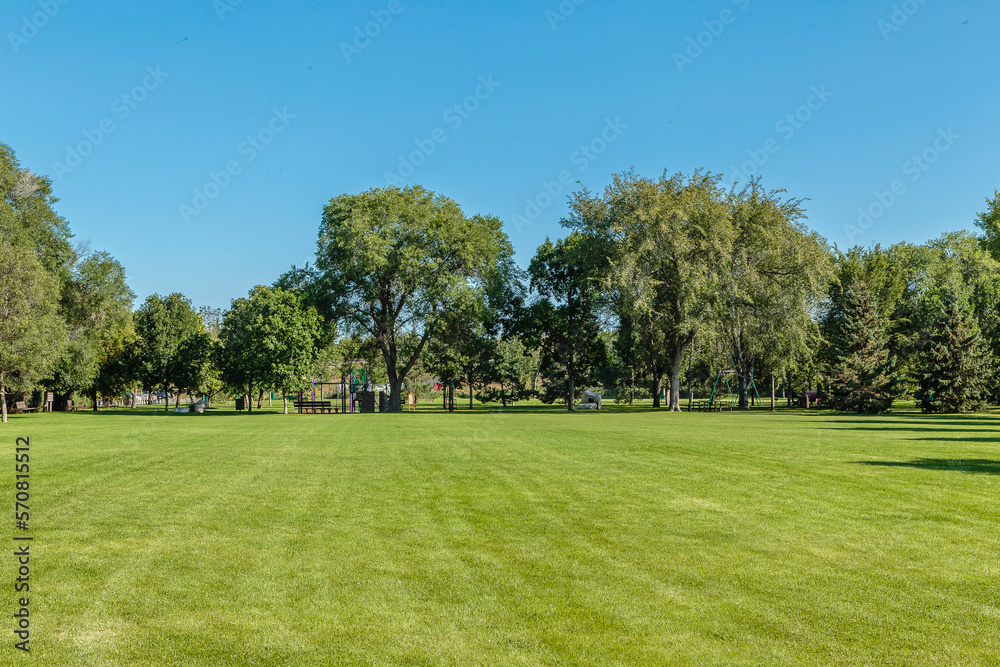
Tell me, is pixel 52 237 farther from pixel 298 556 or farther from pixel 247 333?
pixel 298 556

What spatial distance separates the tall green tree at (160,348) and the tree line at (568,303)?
567cm

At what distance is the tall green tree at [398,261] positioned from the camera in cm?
5759

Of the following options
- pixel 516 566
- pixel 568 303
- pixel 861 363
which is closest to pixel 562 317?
pixel 568 303

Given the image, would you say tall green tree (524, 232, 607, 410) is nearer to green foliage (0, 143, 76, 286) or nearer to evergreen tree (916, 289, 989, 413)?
evergreen tree (916, 289, 989, 413)

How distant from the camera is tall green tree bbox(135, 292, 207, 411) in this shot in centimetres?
7512

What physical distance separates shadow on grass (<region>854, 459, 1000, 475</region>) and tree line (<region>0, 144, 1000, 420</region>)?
33.4 meters

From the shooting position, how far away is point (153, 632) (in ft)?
18.8

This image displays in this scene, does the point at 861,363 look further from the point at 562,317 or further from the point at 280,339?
Result: the point at 280,339

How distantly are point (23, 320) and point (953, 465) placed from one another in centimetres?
4444

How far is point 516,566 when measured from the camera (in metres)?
7.57

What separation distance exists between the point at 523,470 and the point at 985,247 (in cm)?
8541

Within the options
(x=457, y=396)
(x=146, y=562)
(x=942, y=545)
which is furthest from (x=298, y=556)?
(x=457, y=396)

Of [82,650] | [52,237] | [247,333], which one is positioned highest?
[52,237]

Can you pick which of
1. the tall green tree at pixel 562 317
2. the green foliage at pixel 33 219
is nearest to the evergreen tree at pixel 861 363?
the tall green tree at pixel 562 317
